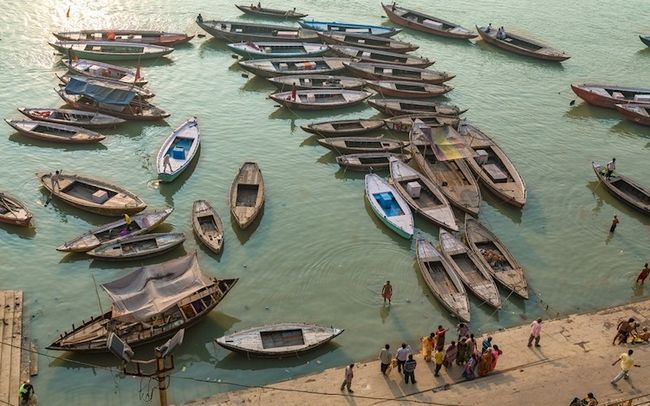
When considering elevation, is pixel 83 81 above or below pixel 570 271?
above

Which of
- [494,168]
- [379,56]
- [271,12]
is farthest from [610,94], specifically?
[271,12]

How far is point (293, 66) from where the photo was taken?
50094 mm

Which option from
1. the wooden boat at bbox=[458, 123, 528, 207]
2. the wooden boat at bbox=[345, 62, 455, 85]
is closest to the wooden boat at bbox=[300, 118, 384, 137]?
the wooden boat at bbox=[458, 123, 528, 207]

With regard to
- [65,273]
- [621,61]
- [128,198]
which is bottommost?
[65,273]

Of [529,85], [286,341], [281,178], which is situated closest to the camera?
[286,341]

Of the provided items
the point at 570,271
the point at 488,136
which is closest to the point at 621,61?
the point at 488,136

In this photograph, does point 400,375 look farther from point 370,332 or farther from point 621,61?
point 621,61

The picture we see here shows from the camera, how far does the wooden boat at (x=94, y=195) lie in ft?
106

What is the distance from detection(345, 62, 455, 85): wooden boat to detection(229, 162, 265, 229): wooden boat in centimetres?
1684

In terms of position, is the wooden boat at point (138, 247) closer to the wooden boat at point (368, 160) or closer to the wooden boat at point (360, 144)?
the wooden boat at point (368, 160)

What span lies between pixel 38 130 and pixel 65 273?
562 inches

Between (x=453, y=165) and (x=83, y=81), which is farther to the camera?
(x=83, y=81)

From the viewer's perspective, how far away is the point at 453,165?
38.2 m

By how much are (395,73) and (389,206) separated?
63.9 feet
